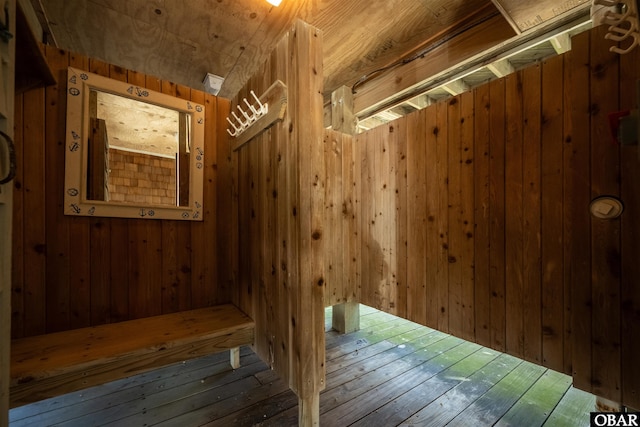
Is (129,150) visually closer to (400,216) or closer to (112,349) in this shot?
(112,349)

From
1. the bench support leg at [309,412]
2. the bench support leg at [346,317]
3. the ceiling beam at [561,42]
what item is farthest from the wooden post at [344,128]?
the ceiling beam at [561,42]

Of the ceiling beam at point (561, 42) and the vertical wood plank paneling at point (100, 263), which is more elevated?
the ceiling beam at point (561, 42)

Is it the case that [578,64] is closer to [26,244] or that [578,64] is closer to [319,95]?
[319,95]

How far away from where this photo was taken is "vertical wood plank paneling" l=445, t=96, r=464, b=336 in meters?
1.61

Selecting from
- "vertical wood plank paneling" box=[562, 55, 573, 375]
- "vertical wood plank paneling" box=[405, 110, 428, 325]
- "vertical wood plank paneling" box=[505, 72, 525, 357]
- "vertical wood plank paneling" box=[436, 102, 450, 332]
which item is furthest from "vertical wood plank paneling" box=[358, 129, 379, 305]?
"vertical wood plank paneling" box=[562, 55, 573, 375]

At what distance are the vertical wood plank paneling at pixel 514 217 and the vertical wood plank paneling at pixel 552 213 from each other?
10cm

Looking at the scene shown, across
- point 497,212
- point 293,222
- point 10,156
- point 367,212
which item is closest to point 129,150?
point 10,156

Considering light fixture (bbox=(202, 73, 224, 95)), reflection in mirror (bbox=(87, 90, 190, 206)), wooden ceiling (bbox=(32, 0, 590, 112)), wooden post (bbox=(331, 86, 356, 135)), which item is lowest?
reflection in mirror (bbox=(87, 90, 190, 206))

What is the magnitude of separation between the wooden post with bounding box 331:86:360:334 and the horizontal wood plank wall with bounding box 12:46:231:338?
4.16 feet

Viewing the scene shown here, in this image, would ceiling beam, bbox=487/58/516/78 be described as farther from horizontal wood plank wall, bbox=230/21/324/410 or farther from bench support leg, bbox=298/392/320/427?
bench support leg, bbox=298/392/320/427

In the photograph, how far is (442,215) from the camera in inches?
67.1

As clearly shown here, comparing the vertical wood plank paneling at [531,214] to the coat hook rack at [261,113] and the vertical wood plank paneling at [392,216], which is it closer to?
the vertical wood plank paneling at [392,216]

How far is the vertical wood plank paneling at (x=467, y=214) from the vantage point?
5.09 ft

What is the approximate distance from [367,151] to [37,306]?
7.90 ft
